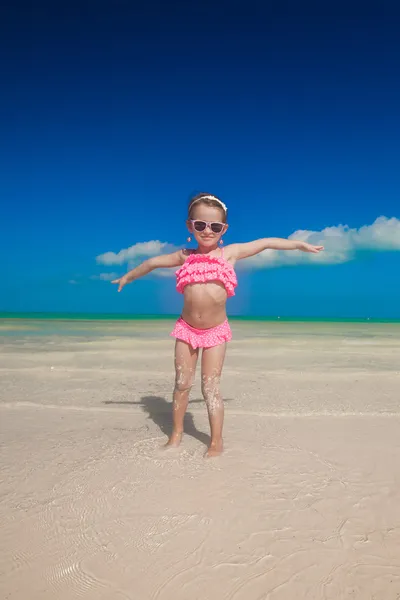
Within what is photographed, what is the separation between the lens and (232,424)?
439 centimetres

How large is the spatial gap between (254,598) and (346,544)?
70 cm

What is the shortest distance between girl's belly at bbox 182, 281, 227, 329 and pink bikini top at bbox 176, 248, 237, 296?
6 cm

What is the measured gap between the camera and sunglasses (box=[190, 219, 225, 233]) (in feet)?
11.7

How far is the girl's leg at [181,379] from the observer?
3.61m

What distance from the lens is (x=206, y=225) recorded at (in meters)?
3.58

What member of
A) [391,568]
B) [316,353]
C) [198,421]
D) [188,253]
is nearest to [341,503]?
[391,568]

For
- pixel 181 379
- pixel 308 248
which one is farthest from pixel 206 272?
pixel 308 248

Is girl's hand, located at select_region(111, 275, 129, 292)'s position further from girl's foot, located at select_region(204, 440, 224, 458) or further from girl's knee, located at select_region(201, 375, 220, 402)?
girl's foot, located at select_region(204, 440, 224, 458)

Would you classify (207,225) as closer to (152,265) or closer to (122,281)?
(152,265)

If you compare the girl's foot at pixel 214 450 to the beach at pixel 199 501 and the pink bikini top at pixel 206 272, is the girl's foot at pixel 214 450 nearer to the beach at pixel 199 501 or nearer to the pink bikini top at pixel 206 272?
the beach at pixel 199 501

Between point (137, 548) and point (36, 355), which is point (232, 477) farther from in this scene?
point (36, 355)

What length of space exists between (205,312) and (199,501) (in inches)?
61.7

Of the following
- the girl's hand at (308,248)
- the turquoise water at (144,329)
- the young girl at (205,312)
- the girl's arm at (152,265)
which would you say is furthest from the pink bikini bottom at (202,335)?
the turquoise water at (144,329)

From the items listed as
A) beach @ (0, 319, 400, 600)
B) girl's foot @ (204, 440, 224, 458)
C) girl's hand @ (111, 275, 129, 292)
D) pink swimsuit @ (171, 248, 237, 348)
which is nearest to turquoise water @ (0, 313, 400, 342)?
beach @ (0, 319, 400, 600)
